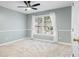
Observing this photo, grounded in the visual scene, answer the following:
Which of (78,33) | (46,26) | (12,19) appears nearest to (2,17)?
(12,19)

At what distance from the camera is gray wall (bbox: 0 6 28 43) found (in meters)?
4.17

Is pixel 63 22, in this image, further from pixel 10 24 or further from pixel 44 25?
pixel 10 24

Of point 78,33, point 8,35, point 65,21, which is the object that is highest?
point 65,21

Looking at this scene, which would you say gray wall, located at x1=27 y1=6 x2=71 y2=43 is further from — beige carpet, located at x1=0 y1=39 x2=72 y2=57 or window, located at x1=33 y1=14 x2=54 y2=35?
beige carpet, located at x1=0 y1=39 x2=72 y2=57

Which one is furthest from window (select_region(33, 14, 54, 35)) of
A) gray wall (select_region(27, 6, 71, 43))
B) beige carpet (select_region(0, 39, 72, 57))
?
beige carpet (select_region(0, 39, 72, 57))

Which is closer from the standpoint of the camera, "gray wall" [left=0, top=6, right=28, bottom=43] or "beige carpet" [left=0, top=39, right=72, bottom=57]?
"beige carpet" [left=0, top=39, right=72, bottom=57]

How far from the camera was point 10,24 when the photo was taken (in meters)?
4.64

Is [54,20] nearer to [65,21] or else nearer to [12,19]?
[65,21]

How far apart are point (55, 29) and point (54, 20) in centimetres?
51

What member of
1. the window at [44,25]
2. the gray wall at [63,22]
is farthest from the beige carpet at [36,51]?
the window at [44,25]

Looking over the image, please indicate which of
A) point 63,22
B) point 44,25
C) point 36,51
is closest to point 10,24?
point 44,25

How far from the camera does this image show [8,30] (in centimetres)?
451

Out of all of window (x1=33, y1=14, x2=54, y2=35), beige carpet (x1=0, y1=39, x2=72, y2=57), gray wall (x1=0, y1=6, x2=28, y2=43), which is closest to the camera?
beige carpet (x1=0, y1=39, x2=72, y2=57)

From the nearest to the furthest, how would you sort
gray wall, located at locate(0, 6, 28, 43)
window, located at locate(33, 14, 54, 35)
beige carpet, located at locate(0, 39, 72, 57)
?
beige carpet, located at locate(0, 39, 72, 57)
gray wall, located at locate(0, 6, 28, 43)
window, located at locate(33, 14, 54, 35)
